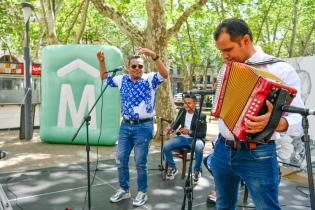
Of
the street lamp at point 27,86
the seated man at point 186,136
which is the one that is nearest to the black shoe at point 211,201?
the seated man at point 186,136

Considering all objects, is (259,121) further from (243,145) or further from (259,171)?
(259,171)

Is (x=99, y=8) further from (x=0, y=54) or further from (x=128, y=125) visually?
(x=0, y=54)

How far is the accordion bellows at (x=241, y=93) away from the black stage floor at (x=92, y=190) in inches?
100

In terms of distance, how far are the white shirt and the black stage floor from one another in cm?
258

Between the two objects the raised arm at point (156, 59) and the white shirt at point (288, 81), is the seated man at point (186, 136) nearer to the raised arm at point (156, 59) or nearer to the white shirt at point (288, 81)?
the raised arm at point (156, 59)

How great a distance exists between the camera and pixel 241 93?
6.33 ft

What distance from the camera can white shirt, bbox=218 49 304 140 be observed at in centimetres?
192

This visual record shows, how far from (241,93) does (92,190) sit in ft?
11.8

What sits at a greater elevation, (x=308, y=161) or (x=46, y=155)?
(x=308, y=161)

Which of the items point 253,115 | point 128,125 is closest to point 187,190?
point 253,115

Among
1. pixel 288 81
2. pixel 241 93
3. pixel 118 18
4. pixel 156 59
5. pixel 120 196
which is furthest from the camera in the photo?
pixel 118 18

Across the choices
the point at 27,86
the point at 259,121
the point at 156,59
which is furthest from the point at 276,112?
the point at 27,86

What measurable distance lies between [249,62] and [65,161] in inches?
216

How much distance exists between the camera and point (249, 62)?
2.13 meters
